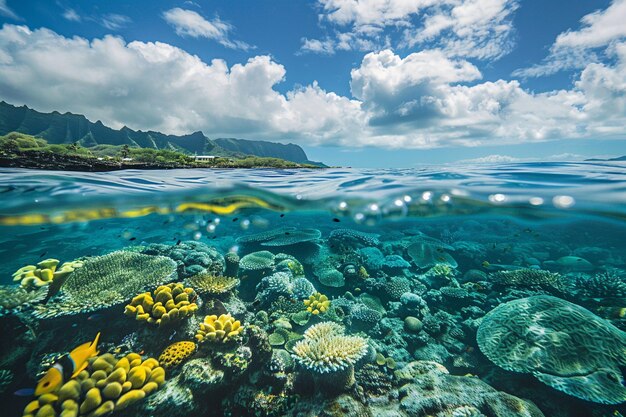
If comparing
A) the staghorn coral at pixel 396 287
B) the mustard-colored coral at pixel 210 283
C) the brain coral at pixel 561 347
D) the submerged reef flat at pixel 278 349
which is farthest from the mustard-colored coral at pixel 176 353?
the brain coral at pixel 561 347

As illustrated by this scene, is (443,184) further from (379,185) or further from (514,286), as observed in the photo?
(514,286)

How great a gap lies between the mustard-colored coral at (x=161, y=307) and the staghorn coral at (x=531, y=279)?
1197cm

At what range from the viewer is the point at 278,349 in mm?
6984

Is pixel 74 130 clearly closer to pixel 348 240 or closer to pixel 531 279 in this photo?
pixel 348 240

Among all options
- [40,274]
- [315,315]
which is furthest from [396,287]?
[40,274]

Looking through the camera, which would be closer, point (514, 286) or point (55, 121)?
point (514, 286)

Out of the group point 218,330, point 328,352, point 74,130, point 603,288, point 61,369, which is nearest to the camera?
point 61,369

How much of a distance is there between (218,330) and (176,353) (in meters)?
1.01

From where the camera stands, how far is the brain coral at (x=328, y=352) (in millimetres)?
5661

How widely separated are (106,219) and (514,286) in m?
22.3

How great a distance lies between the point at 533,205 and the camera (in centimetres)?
1126

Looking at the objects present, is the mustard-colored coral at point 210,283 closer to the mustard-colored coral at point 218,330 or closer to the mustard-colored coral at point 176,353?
the mustard-colored coral at point 218,330

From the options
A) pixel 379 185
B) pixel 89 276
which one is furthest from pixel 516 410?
pixel 89 276

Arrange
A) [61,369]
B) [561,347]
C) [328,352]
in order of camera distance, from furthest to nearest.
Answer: [561,347] → [328,352] → [61,369]
